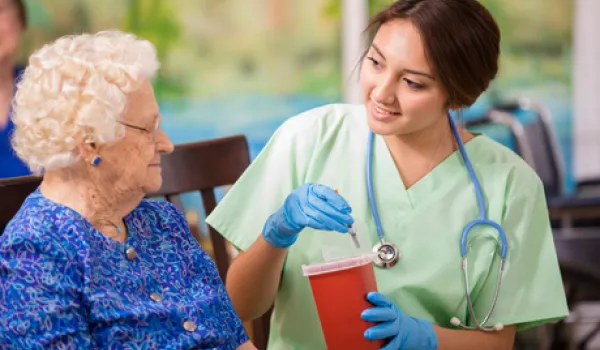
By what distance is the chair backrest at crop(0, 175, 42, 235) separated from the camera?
1.49m

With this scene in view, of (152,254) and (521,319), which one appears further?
(521,319)

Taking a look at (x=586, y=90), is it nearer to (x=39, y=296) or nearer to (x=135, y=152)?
(x=135, y=152)

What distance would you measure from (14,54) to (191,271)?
176 centimetres

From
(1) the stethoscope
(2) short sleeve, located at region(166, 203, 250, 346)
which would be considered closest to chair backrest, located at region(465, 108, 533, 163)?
(1) the stethoscope

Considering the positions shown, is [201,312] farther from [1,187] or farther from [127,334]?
[1,187]

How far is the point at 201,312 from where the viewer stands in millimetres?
1444

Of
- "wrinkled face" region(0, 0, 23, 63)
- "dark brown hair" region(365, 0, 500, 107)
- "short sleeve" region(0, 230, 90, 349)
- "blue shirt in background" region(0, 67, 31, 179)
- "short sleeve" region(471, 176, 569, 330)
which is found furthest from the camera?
"wrinkled face" region(0, 0, 23, 63)

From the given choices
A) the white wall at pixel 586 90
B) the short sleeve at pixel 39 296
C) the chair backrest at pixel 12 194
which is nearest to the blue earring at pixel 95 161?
the short sleeve at pixel 39 296

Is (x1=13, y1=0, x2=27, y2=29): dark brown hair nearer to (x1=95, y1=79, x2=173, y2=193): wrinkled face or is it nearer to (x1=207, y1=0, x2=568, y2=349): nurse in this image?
(x1=207, y1=0, x2=568, y2=349): nurse

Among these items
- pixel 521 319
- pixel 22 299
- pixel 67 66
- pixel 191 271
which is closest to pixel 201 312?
pixel 191 271

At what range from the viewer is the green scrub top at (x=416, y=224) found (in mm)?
1738

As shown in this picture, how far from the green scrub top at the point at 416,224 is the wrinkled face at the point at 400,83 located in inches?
6.0

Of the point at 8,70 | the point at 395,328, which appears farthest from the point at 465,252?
the point at 8,70

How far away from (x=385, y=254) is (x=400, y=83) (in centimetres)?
32
